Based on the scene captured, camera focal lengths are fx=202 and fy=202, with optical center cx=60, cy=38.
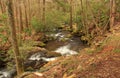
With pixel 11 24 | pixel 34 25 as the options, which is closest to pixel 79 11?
pixel 34 25

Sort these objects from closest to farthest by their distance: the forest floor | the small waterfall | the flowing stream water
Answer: the forest floor < the flowing stream water < the small waterfall

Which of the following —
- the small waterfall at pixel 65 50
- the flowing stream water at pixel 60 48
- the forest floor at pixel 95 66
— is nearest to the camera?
the forest floor at pixel 95 66

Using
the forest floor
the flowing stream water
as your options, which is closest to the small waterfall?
the flowing stream water

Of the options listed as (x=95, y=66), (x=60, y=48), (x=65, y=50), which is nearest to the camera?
(x=95, y=66)

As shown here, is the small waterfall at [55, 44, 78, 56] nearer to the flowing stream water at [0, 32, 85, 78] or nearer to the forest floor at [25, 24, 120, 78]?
the flowing stream water at [0, 32, 85, 78]

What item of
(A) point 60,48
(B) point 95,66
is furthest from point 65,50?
(B) point 95,66

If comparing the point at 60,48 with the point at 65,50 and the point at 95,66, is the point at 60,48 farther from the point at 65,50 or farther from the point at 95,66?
the point at 95,66

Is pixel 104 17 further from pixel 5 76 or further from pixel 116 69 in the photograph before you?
pixel 116 69

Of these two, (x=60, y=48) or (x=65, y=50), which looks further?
(x=60, y=48)

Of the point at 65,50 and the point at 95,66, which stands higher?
the point at 95,66

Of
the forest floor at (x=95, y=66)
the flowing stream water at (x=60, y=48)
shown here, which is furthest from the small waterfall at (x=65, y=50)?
the forest floor at (x=95, y=66)

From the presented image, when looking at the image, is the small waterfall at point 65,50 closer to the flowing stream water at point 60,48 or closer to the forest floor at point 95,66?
the flowing stream water at point 60,48

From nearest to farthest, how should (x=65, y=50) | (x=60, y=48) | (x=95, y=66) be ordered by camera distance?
1. (x=95, y=66)
2. (x=65, y=50)
3. (x=60, y=48)

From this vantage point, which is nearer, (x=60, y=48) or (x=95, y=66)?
(x=95, y=66)
